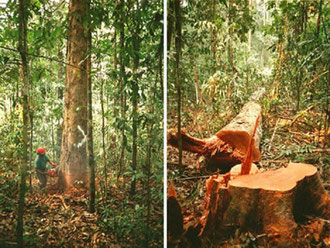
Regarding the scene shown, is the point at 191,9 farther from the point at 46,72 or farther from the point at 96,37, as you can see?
the point at 46,72

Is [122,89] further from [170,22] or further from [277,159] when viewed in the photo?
[277,159]

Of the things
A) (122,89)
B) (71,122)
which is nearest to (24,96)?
(71,122)

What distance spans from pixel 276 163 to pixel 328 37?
925 mm

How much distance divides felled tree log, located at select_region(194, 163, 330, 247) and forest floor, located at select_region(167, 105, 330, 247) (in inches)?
2.1

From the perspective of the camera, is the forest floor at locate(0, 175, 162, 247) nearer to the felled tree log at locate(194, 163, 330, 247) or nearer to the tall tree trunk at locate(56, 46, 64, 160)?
the tall tree trunk at locate(56, 46, 64, 160)

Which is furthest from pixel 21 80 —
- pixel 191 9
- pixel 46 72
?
pixel 191 9

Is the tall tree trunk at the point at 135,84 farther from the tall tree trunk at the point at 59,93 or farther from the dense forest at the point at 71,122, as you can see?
the tall tree trunk at the point at 59,93

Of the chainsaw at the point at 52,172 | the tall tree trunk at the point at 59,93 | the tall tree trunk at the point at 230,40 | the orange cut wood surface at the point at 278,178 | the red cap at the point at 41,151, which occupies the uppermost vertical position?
the tall tree trunk at the point at 230,40

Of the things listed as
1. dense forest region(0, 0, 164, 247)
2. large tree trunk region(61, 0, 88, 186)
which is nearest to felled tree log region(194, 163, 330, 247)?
dense forest region(0, 0, 164, 247)

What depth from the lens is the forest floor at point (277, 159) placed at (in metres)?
1.73

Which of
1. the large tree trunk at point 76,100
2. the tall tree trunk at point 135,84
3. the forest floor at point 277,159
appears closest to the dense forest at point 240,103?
the forest floor at point 277,159

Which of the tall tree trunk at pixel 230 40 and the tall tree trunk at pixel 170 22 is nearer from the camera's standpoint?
the tall tree trunk at pixel 230 40

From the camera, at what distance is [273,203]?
165 cm

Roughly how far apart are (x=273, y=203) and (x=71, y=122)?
128 centimetres
